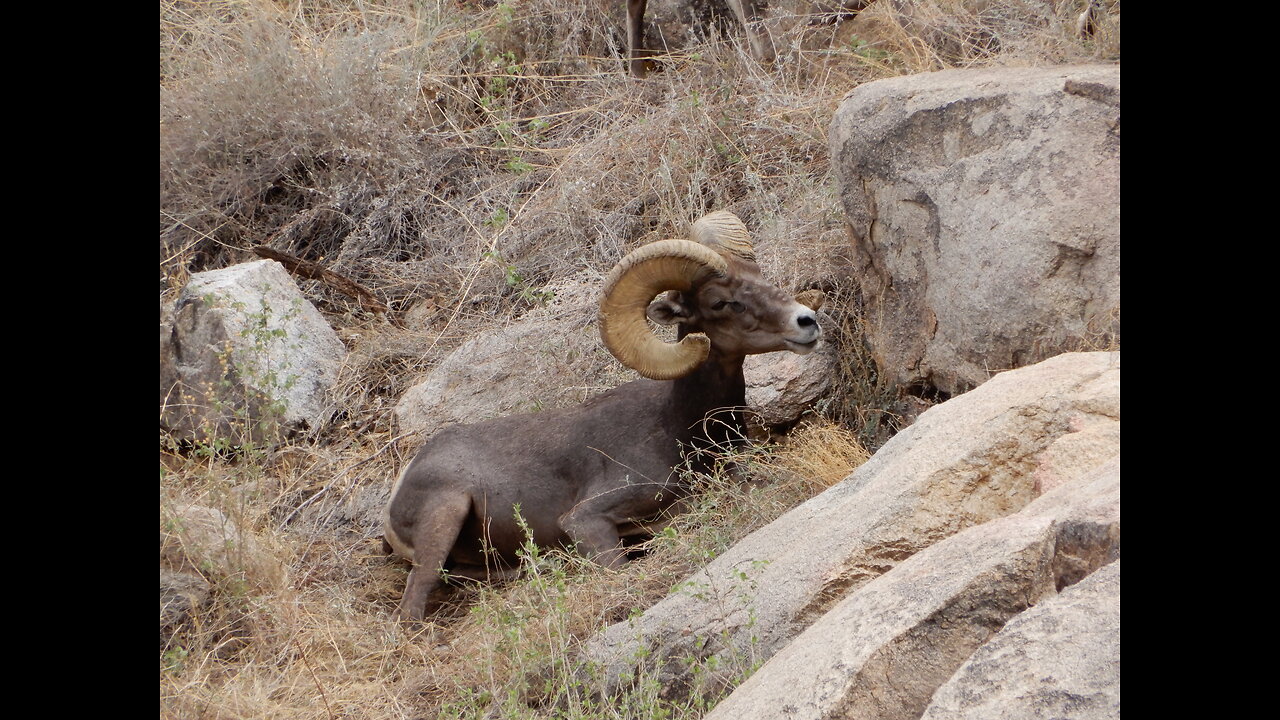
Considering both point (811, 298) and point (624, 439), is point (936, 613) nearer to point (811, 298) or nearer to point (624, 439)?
point (624, 439)

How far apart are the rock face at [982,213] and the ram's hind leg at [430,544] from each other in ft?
8.29

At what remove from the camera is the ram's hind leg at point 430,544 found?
684 centimetres

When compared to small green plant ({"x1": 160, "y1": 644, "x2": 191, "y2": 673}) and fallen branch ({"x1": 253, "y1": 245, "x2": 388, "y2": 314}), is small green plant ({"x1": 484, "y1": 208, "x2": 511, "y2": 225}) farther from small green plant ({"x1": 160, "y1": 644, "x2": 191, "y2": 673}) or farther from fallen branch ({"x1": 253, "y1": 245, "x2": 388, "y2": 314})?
small green plant ({"x1": 160, "y1": 644, "x2": 191, "y2": 673})

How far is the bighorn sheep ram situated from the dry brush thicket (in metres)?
0.37

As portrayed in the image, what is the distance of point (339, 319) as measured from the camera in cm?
1020

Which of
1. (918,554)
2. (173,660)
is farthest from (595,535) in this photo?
(918,554)

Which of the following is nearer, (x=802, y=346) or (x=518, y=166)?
(x=802, y=346)

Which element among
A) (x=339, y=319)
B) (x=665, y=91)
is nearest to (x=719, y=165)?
(x=665, y=91)

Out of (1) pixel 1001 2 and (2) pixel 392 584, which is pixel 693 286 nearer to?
(2) pixel 392 584

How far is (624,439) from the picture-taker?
7219 millimetres

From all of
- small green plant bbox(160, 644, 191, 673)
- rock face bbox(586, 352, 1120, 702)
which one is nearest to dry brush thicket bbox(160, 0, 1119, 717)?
small green plant bbox(160, 644, 191, 673)

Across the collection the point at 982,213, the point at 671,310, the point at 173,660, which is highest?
the point at 982,213

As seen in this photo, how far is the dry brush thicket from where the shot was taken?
5676 mm

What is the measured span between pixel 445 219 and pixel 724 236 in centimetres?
Result: 434
